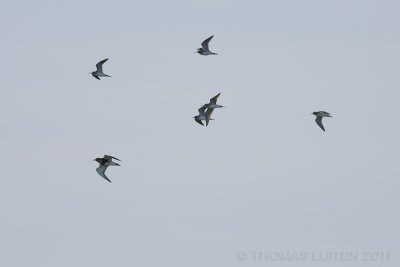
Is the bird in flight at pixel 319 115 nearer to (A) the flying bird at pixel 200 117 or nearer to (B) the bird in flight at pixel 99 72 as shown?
(A) the flying bird at pixel 200 117

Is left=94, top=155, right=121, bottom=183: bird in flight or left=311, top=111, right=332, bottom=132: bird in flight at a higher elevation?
left=311, top=111, right=332, bottom=132: bird in flight

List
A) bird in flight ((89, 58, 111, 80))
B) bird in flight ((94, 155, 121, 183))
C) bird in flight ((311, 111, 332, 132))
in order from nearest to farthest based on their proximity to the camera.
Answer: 1. bird in flight ((94, 155, 121, 183))
2. bird in flight ((311, 111, 332, 132))
3. bird in flight ((89, 58, 111, 80))

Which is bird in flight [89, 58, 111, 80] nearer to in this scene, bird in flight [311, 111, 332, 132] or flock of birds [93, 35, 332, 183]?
flock of birds [93, 35, 332, 183]

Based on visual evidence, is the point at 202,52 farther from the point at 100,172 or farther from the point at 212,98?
the point at 100,172

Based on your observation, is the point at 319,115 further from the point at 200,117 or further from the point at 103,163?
the point at 103,163

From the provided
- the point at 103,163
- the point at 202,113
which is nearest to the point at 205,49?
the point at 202,113

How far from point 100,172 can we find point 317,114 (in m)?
18.3

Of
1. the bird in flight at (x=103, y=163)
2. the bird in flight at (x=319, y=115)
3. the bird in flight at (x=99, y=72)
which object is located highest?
the bird in flight at (x=99, y=72)

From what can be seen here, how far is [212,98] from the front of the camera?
126250mm

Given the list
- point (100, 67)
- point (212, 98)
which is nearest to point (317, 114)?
point (212, 98)

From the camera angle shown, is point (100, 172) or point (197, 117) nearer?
point (100, 172)

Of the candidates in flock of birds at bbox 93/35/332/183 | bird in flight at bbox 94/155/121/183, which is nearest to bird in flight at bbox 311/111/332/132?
flock of birds at bbox 93/35/332/183

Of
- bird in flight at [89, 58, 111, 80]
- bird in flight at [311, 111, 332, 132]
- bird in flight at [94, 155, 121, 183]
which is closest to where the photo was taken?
bird in flight at [94, 155, 121, 183]

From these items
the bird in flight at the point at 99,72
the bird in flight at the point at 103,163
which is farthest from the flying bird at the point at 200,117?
the bird in flight at the point at 103,163
